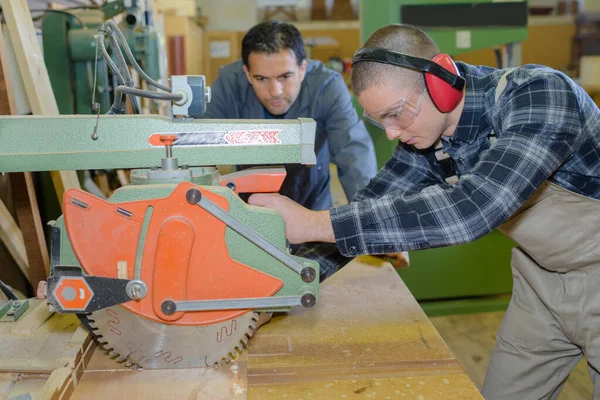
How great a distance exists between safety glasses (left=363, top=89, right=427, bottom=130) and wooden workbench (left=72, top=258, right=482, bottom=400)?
460 mm

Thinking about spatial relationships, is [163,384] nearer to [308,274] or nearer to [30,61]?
[308,274]

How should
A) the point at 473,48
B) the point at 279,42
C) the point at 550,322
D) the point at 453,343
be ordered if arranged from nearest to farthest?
the point at 550,322 → the point at 279,42 → the point at 473,48 → the point at 453,343

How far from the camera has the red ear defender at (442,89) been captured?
1229mm

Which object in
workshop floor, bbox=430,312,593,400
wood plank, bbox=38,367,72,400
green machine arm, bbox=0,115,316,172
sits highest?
green machine arm, bbox=0,115,316,172

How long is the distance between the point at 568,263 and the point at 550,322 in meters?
0.22

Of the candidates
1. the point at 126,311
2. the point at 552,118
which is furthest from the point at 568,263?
the point at 126,311

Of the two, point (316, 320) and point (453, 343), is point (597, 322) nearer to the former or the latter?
point (316, 320)

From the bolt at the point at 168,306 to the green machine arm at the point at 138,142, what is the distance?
10.0 inches

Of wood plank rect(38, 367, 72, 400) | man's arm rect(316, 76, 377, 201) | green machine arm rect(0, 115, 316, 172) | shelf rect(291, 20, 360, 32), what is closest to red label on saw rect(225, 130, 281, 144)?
green machine arm rect(0, 115, 316, 172)

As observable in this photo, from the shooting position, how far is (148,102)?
302 centimetres

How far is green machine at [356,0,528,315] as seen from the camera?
2.57m

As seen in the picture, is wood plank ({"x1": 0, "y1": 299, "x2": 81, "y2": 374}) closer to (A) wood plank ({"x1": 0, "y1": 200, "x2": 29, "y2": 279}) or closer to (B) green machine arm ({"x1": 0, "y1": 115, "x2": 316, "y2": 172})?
(B) green machine arm ({"x1": 0, "y1": 115, "x2": 316, "y2": 172})

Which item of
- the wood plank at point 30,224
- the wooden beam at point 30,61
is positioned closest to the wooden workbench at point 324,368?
the wood plank at point 30,224

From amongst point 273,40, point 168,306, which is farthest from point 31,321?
point 273,40
